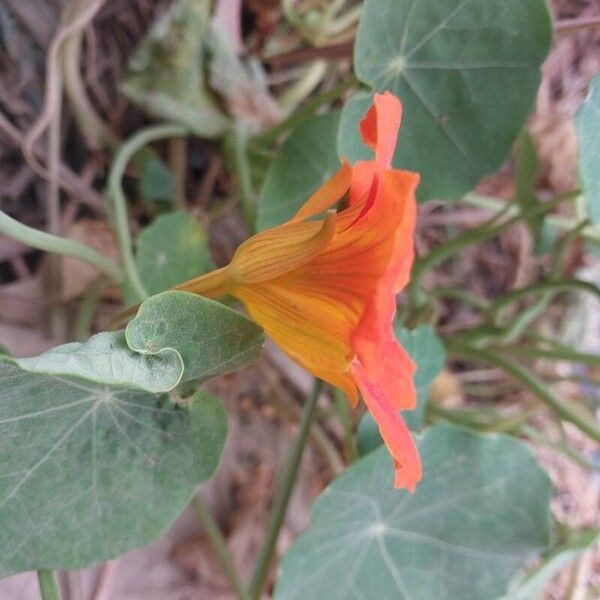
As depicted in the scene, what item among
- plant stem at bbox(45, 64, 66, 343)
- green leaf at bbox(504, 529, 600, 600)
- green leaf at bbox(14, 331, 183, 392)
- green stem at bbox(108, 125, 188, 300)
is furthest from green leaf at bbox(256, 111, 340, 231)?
green leaf at bbox(504, 529, 600, 600)

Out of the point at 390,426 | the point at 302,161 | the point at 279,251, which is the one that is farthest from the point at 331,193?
the point at 302,161

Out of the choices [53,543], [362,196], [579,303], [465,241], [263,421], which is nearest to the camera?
[362,196]

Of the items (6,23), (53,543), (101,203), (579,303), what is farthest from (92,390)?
(579,303)

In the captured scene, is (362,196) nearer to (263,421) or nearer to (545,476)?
(545,476)

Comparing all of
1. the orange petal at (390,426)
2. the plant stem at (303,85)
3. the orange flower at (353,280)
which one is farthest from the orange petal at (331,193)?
the plant stem at (303,85)

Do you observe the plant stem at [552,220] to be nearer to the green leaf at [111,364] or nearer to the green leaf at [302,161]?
the green leaf at [302,161]

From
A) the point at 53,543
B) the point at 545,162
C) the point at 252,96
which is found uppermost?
the point at 252,96

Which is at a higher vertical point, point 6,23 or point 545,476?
point 6,23
